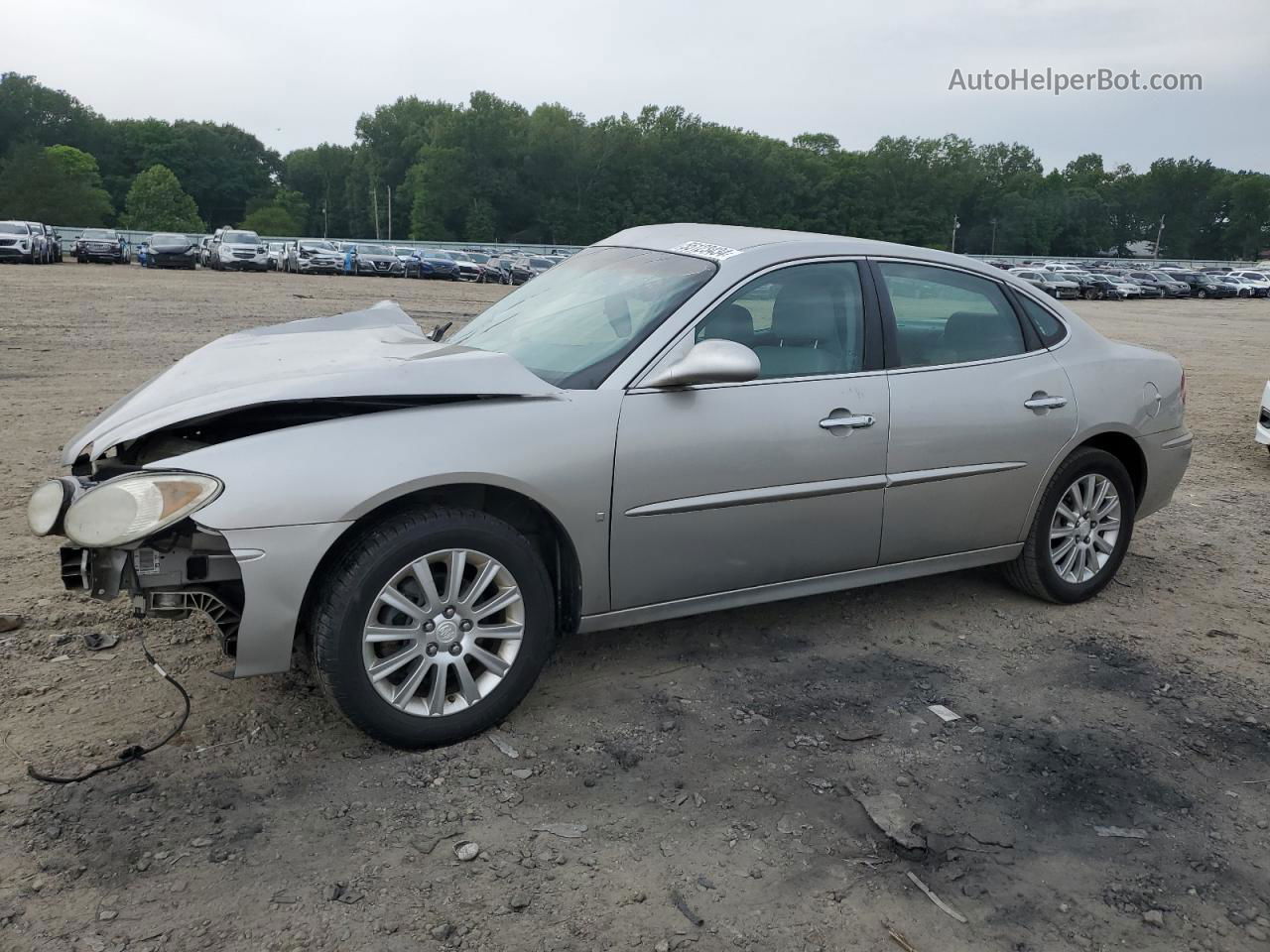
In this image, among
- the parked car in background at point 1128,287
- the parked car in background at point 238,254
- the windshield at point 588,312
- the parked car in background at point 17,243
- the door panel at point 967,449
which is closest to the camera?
the windshield at point 588,312

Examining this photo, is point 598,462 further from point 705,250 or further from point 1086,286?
point 1086,286

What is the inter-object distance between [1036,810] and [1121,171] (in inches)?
6683

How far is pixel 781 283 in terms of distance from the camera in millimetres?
4160

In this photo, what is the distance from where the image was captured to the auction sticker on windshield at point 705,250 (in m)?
4.13

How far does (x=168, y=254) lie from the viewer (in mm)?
40219

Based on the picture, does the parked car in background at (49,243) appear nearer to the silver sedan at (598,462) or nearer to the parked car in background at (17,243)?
the parked car in background at (17,243)

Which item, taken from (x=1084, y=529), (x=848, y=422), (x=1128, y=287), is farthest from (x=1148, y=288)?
(x=848, y=422)

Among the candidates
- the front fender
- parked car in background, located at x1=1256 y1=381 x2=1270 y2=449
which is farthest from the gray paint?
parked car in background, located at x1=1256 y1=381 x2=1270 y2=449

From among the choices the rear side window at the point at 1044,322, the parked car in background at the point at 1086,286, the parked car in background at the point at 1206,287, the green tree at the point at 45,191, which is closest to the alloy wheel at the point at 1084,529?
the rear side window at the point at 1044,322

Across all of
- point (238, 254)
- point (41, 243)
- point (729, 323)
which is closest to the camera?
point (729, 323)

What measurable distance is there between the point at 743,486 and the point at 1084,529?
211cm

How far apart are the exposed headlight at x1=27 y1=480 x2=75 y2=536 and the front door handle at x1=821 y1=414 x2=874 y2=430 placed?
2603 mm

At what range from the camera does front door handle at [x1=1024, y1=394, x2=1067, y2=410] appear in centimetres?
461

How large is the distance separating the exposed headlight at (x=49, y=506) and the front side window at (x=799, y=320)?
85.9 inches
